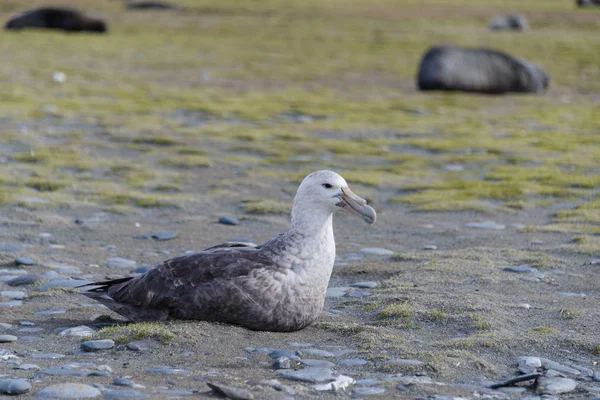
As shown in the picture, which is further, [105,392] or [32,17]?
[32,17]

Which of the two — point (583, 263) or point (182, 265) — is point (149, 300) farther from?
point (583, 263)

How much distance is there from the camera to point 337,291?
817 cm

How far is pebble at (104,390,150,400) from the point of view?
5.25 metres

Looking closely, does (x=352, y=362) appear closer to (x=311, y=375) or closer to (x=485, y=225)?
(x=311, y=375)

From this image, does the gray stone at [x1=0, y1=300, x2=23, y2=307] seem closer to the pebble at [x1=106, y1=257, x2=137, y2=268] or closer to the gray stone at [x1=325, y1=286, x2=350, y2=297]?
the pebble at [x1=106, y1=257, x2=137, y2=268]

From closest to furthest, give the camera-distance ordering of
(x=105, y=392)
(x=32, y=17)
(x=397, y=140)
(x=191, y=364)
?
(x=105, y=392) → (x=191, y=364) → (x=397, y=140) → (x=32, y=17)

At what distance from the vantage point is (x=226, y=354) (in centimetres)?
620

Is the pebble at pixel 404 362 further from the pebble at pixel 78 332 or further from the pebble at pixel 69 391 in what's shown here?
the pebble at pixel 78 332

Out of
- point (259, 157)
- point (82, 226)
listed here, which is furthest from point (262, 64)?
point (82, 226)

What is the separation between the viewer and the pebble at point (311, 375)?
18.6 feet

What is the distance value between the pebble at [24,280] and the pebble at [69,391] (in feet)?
9.37

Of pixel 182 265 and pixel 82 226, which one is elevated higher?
pixel 182 265

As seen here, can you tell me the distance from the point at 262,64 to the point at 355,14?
3089cm

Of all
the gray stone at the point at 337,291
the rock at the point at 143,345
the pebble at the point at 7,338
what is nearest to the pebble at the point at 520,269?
the gray stone at the point at 337,291
